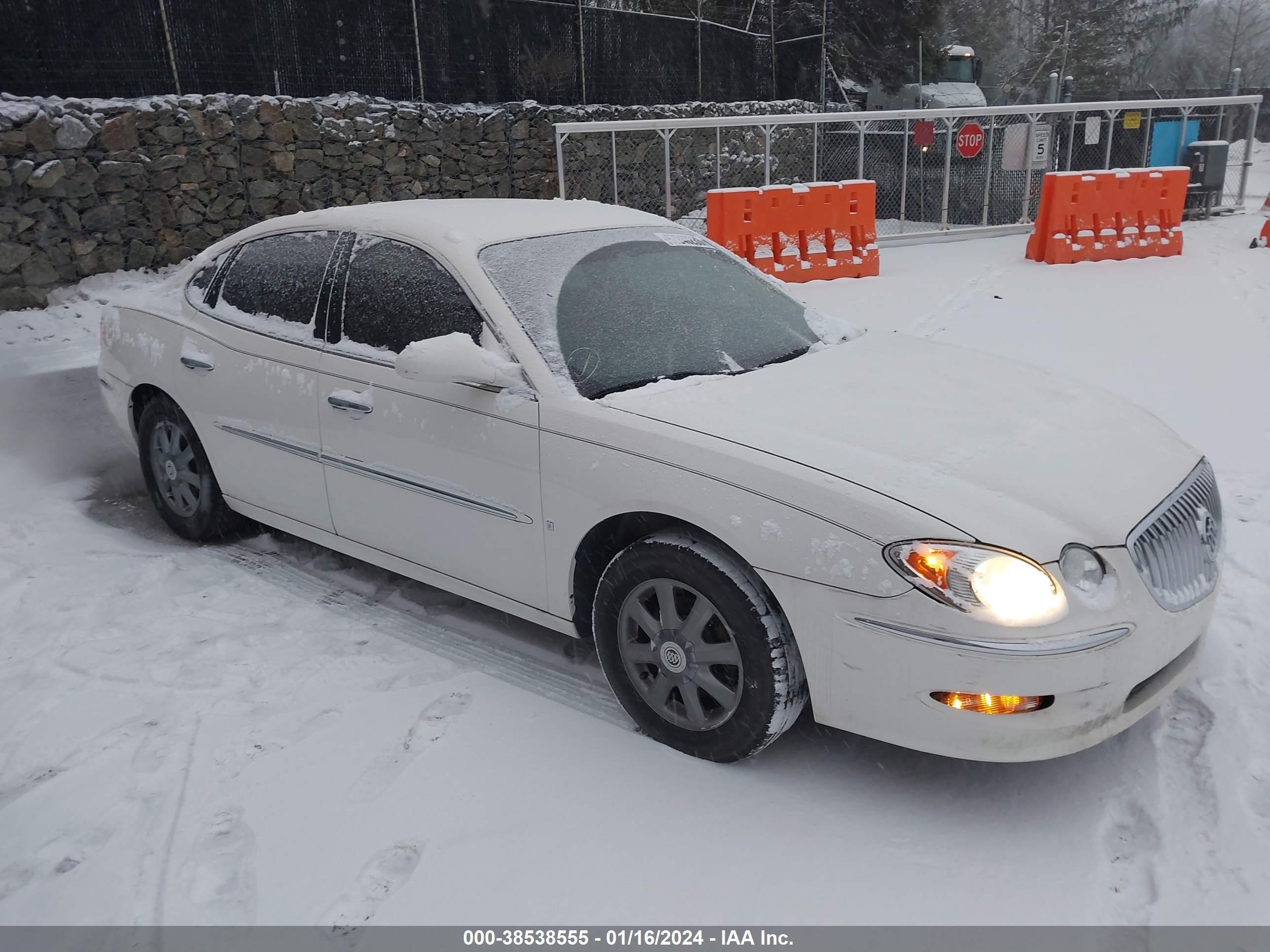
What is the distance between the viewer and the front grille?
9.33 feet

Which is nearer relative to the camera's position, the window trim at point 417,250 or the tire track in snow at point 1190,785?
the tire track in snow at point 1190,785

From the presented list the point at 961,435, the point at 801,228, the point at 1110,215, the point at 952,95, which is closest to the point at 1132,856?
the point at 961,435

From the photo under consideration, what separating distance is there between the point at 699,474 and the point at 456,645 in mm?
1473

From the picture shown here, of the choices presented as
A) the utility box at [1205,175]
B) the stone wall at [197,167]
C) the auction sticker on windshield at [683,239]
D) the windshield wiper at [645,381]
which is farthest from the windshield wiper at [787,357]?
the utility box at [1205,175]

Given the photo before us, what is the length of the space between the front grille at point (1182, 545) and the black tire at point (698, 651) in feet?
3.28

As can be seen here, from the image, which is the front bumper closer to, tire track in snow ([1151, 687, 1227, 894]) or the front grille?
the front grille

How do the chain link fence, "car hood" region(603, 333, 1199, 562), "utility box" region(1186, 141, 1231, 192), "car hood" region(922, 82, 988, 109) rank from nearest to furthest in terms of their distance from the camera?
1. "car hood" region(603, 333, 1199, 562)
2. the chain link fence
3. "utility box" region(1186, 141, 1231, 192)
4. "car hood" region(922, 82, 988, 109)

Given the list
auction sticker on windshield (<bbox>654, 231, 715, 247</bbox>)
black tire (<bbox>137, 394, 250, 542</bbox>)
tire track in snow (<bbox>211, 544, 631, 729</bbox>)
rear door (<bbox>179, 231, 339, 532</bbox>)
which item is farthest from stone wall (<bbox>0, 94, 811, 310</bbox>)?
auction sticker on windshield (<bbox>654, 231, 715, 247</bbox>)

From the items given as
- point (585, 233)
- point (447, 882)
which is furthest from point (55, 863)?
point (585, 233)

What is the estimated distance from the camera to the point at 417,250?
3.91m

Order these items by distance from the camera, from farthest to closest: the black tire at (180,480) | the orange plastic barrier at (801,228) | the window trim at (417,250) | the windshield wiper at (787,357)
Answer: the orange plastic barrier at (801,228)
the black tire at (180,480)
the windshield wiper at (787,357)
the window trim at (417,250)

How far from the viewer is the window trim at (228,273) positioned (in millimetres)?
4184

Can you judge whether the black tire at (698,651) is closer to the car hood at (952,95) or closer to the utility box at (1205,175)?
the utility box at (1205,175)
